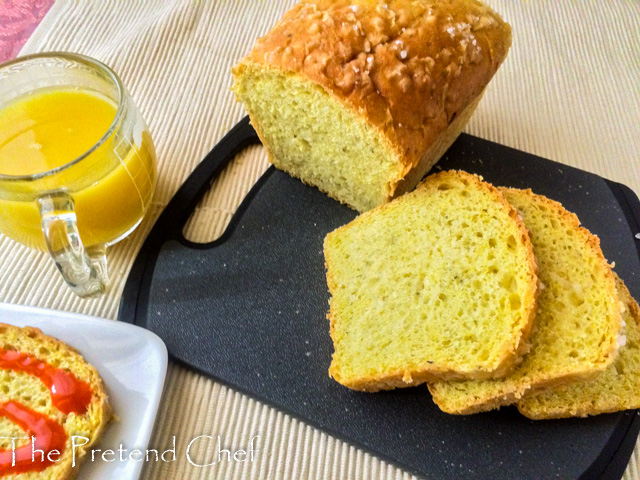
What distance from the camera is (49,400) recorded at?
1.42 m

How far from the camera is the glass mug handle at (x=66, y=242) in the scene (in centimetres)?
140

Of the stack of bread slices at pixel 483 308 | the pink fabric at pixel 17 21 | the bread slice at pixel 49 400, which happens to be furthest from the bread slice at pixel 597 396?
the pink fabric at pixel 17 21

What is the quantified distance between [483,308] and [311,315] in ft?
1.79

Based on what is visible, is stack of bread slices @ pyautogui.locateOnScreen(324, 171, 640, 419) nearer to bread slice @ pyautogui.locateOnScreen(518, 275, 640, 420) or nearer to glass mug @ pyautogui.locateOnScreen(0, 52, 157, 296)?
bread slice @ pyautogui.locateOnScreen(518, 275, 640, 420)

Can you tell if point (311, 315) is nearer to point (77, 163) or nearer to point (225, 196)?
point (225, 196)

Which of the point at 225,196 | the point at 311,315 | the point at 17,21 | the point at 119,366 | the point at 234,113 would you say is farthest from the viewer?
the point at 17,21

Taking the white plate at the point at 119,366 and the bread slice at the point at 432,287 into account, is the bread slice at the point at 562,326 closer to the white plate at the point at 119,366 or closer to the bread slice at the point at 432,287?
the bread slice at the point at 432,287

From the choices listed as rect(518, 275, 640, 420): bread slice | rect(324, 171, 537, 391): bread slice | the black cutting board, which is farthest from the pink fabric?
rect(518, 275, 640, 420): bread slice

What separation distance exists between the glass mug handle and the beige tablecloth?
1.09ft

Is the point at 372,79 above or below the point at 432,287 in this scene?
above

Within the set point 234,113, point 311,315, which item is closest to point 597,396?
point 311,315

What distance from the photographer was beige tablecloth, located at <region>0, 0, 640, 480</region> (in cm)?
152

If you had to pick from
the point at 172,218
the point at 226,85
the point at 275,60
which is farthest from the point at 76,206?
the point at 226,85

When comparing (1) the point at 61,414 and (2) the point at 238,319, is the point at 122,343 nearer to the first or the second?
(1) the point at 61,414
